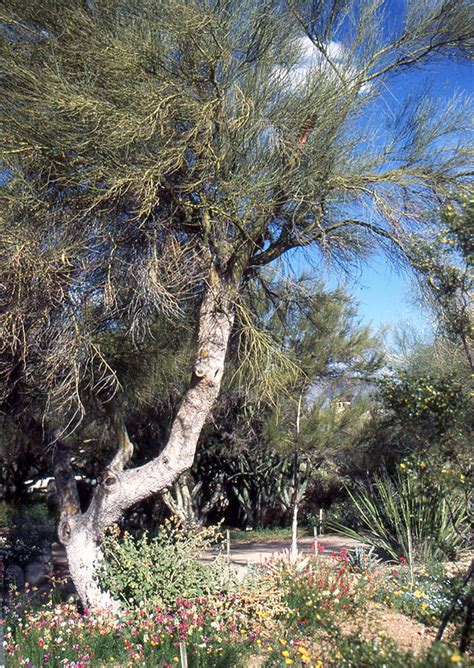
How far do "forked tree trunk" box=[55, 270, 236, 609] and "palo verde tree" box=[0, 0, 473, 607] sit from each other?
0.02 metres

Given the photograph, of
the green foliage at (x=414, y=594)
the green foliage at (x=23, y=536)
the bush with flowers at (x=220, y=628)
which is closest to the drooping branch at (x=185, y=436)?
the bush with flowers at (x=220, y=628)

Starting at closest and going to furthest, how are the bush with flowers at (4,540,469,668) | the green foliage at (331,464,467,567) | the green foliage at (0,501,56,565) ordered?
the bush with flowers at (4,540,469,668) → the green foliage at (331,464,467,567) → the green foliage at (0,501,56,565)

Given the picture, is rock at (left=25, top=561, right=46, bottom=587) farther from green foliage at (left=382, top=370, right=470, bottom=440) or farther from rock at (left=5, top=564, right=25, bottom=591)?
green foliage at (left=382, top=370, right=470, bottom=440)

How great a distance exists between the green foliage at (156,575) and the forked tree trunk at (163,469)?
17 centimetres

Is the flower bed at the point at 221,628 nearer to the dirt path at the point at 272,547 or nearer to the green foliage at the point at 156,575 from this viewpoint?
the green foliage at the point at 156,575

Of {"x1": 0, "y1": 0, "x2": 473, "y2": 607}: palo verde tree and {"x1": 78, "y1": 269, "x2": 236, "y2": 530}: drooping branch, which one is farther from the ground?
{"x1": 0, "y1": 0, "x2": 473, "y2": 607}: palo verde tree

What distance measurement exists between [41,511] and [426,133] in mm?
14324

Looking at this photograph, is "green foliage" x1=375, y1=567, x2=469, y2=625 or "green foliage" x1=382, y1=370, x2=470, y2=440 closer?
"green foliage" x1=375, y1=567, x2=469, y2=625

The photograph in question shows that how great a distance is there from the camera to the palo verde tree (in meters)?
6.18

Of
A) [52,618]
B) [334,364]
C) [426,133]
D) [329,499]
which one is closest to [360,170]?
[426,133]

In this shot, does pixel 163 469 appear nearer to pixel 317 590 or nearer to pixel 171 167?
pixel 317 590

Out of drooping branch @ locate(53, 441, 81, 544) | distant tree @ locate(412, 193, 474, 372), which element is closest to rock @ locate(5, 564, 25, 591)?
drooping branch @ locate(53, 441, 81, 544)

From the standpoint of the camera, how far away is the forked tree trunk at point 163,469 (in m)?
6.45

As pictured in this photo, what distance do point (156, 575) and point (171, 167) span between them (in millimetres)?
3690
